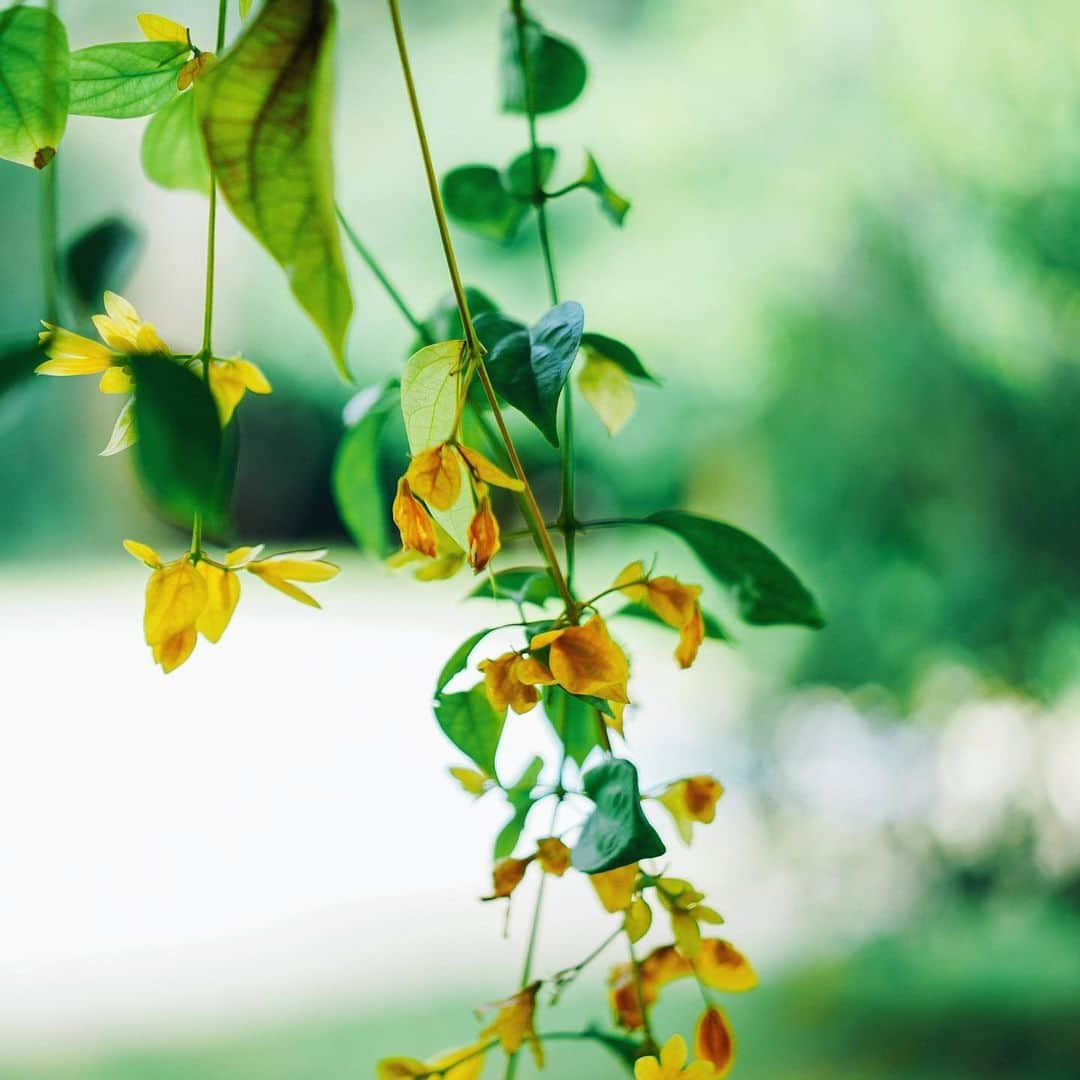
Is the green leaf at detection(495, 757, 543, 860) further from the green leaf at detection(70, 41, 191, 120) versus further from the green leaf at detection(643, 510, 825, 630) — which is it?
the green leaf at detection(70, 41, 191, 120)

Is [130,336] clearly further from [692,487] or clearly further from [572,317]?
[692,487]

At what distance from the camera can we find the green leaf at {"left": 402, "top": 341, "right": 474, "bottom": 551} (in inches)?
8.8

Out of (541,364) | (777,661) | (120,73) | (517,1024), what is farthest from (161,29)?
(777,661)

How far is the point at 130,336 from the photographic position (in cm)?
24

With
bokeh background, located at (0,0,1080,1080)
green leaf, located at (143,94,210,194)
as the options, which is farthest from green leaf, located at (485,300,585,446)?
bokeh background, located at (0,0,1080,1080)

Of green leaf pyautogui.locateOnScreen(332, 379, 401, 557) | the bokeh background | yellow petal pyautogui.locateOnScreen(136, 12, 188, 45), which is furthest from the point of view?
the bokeh background

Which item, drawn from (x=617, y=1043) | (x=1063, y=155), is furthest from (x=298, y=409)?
(x=617, y=1043)

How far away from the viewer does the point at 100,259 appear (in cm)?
28

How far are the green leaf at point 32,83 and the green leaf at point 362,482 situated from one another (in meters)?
0.15

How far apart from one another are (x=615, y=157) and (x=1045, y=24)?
3.28ft

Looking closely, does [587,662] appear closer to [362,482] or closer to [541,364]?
[541,364]

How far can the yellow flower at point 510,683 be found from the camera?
0.76 feet

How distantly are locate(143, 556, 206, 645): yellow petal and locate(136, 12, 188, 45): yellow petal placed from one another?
12 cm

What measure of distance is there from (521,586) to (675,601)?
6 cm
